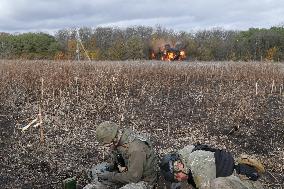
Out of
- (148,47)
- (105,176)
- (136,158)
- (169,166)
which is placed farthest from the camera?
(148,47)

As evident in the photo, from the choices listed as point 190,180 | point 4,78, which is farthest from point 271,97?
point 190,180

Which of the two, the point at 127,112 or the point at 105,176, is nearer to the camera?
the point at 105,176

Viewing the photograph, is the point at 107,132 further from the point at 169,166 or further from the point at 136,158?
the point at 169,166

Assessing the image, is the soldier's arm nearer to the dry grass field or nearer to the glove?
the glove

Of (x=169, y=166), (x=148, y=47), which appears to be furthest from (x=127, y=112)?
(x=148, y=47)

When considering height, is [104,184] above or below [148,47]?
below

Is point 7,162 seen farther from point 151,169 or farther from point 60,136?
point 151,169

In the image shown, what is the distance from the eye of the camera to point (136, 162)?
438 centimetres

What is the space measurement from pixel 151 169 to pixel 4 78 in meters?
7.57

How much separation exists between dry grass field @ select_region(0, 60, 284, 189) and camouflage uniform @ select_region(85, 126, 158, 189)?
151cm

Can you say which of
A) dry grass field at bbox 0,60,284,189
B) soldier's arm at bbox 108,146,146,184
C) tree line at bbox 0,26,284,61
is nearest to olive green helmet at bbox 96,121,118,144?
soldier's arm at bbox 108,146,146,184

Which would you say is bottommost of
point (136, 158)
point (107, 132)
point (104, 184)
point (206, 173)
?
point (104, 184)

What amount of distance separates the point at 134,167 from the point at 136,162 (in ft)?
0.22

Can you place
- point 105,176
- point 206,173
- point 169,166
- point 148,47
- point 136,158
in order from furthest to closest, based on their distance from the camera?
point 148,47 < point 105,176 < point 136,158 < point 169,166 < point 206,173
